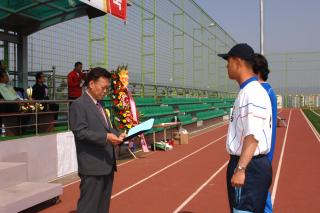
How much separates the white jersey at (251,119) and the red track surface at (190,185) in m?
3.04

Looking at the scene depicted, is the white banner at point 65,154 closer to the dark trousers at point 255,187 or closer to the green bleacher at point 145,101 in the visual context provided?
the green bleacher at point 145,101

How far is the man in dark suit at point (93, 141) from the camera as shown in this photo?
344 cm

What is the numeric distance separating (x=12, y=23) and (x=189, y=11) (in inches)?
568

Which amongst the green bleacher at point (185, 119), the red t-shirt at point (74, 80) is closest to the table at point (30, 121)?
the red t-shirt at point (74, 80)

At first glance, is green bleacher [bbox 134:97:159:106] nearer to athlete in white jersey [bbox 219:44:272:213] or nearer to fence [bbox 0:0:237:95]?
fence [bbox 0:0:237:95]

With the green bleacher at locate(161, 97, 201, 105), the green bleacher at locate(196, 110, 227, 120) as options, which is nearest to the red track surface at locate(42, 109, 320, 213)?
the green bleacher at locate(161, 97, 201, 105)

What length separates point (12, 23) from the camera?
927cm

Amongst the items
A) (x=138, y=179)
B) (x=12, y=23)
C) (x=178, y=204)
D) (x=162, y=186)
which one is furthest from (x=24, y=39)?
(x=178, y=204)

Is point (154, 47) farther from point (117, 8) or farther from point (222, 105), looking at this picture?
point (222, 105)

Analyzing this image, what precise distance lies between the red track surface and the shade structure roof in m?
3.70

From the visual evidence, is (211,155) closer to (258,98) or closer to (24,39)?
(24,39)

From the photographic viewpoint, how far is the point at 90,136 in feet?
11.1

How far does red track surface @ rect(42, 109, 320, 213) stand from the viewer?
5977mm

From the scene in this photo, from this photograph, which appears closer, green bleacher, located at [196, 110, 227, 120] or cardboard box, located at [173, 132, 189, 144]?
cardboard box, located at [173, 132, 189, 144]
